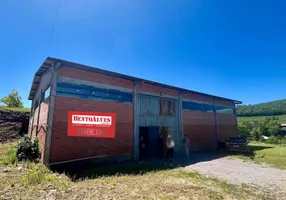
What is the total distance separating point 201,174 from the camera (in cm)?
793

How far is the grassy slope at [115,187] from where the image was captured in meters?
4.97

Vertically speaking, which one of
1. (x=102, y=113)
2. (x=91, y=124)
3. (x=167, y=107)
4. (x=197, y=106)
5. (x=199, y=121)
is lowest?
(x=91, y=124)

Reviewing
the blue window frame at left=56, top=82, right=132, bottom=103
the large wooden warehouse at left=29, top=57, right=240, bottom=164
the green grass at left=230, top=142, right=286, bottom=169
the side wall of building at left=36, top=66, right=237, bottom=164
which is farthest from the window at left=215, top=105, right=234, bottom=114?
the blue window frame at left=56, top=82, right=132, bottom=103

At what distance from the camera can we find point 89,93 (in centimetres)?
1009

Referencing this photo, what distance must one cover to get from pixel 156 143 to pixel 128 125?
11.6 ft

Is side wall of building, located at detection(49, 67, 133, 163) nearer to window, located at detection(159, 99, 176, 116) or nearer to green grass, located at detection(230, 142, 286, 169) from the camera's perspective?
window, located at detection(159, 99, 176, 116)

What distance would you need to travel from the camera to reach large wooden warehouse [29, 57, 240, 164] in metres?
8.57

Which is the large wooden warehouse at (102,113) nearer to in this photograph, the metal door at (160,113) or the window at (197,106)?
the metal door at (160,113)

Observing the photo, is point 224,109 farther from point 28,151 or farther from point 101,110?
point 28,151

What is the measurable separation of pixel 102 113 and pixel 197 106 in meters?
10.1

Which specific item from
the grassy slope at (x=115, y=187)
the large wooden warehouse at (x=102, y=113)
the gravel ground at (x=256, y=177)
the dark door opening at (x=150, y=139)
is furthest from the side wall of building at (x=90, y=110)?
the gravel ground at (x=256, y=177)

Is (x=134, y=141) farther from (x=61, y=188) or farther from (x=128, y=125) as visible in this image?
(x=61, y=188)

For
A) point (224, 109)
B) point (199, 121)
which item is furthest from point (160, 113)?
point (224, 109)

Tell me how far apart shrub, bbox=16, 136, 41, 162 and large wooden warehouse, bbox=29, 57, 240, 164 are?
0.40 meters
